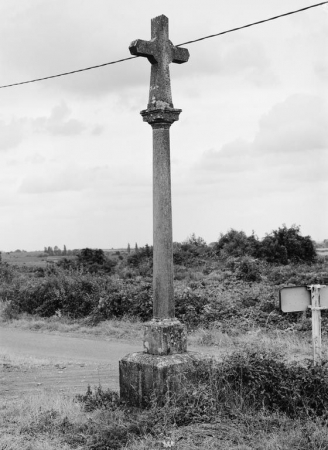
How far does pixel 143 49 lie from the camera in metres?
7.35

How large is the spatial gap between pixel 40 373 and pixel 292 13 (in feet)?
22.9

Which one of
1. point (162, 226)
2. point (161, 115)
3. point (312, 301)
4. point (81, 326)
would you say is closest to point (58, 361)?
point (81, 326)

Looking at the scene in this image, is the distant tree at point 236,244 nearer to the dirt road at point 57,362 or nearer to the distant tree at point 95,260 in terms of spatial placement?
the distant tree at point 95,260

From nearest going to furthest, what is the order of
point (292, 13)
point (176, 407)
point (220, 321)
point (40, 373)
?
point (176, 407)
point (292, 13)
point (40, 373)
point (220, 321)

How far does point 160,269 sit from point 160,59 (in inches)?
103

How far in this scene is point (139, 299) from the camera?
16406mm

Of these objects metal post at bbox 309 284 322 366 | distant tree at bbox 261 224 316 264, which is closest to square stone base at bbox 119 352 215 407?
metal post at bbox 309 284 322 366

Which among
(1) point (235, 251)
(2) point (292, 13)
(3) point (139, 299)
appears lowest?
(3) point (139, 299)

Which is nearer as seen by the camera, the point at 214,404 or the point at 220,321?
the point at 214,404

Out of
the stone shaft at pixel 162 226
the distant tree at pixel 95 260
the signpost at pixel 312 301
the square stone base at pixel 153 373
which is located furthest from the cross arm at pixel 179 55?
the distant tree at pixel 95 260

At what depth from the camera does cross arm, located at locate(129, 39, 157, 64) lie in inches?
287

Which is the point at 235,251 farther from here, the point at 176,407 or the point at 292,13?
the point at 176,407

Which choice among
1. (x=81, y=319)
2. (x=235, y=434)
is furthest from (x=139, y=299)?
(x=235, y=434)

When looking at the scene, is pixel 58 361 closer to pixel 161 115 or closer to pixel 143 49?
pixel 161 115
